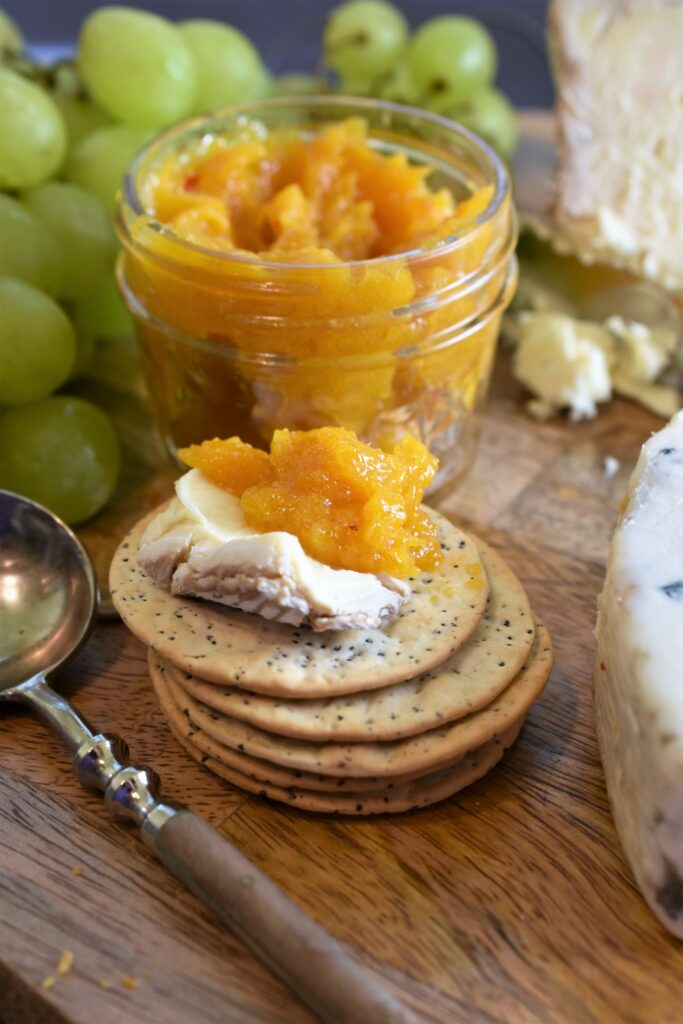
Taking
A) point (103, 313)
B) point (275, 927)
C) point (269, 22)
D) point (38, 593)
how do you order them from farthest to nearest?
1. point (269, 22)
2. point (103, 313)
3. point (38, 593)
4. point (275, 927)

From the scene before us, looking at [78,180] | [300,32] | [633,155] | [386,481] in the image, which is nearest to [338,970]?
[386,481]

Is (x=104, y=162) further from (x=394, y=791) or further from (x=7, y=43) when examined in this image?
(x=394, y=791)

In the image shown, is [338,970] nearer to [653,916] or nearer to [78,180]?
[653,916]

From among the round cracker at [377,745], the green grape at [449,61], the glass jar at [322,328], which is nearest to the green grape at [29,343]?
the glass jar at [322,328]

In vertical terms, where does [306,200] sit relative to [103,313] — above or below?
above

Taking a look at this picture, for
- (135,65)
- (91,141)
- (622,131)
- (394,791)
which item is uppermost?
(135,65)

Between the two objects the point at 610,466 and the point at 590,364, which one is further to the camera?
the point at 590,364

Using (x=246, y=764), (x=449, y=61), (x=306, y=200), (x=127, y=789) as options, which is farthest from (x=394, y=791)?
(x=449, y=61)
